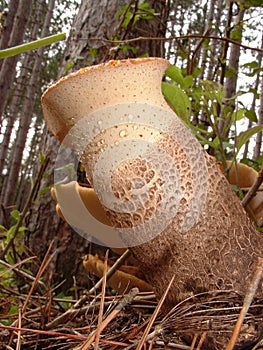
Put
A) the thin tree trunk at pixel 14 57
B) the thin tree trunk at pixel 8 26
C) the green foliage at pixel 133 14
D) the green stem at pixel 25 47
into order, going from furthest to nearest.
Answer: the thin tree trunk at pixel 8 26 → the thin tree trunk at pixel 14 57 → the green foliage at pixel 133 14 → the green stem at pixel 25 47

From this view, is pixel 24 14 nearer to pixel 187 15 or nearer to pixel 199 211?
pixel 199 211

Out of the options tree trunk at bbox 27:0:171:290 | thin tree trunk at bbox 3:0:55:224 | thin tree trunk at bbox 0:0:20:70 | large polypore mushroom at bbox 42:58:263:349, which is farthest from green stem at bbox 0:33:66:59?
thin tree trunk at bbox 3:0:55:224

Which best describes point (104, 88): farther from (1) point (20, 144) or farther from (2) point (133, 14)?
(1) point (20, 144)

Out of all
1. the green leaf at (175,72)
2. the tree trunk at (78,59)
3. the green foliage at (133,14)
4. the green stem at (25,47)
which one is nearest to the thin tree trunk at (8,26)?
the tree trunk at (78,59)

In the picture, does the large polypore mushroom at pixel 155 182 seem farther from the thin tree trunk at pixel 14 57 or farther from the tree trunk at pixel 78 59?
the thin tree trunk at pixel 14 57

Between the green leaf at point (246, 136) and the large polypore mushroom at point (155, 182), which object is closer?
the large polypore mushroom at point (155, 182)

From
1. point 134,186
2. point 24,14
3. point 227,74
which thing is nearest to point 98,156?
point 134,186
